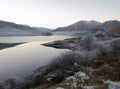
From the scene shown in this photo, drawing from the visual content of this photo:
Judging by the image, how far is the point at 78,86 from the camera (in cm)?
1739

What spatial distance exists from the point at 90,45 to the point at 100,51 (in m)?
17.0

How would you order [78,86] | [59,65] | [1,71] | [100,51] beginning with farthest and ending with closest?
[1,71] < [100,51] < [59,65] < [78,86]

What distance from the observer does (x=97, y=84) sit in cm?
1894

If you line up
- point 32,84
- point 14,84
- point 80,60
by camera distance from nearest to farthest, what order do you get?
point 32,84, point 14,84, point 80,60

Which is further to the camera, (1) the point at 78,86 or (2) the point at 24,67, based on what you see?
(2) the point at 24,67

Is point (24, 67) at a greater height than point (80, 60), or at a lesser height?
lesser

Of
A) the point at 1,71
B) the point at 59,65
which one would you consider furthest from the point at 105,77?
the point at 1,71

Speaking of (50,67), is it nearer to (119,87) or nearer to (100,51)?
(100,51)

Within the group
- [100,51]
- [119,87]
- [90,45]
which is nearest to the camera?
[119,87]

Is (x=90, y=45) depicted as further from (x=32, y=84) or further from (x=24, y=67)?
(x=32, y=84)

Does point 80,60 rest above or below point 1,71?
above

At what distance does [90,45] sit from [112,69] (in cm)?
3623

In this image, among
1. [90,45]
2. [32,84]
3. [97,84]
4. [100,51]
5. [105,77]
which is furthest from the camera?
[90,45]

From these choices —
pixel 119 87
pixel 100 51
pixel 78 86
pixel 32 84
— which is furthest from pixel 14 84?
pixel 100 51
